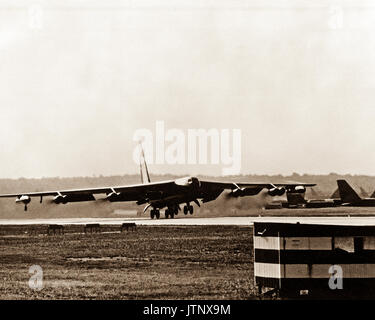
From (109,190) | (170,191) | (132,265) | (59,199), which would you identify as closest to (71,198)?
(59,199)

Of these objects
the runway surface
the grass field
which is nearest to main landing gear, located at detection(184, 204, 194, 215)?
the runway surface

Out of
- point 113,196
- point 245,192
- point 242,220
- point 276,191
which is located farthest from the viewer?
→ point 245,192

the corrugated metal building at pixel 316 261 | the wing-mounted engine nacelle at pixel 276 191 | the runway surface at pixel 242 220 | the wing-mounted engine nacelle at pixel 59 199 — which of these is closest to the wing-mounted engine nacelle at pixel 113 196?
the runway surface at pixel 242 220

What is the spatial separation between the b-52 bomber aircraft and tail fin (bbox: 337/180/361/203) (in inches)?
140

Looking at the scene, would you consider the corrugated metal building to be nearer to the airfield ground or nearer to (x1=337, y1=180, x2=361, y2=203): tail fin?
the airfield ground

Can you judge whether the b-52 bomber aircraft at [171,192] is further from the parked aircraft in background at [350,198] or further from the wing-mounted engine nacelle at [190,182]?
the parked aircraft in background at [350,198]

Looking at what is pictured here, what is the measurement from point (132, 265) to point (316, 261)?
8891 mm

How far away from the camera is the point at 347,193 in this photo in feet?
166

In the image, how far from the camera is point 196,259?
25719 millimetres

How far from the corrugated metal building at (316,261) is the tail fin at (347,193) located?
31.7 m

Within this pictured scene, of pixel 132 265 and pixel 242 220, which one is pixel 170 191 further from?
pixel 132 265

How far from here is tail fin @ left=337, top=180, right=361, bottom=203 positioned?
161ft

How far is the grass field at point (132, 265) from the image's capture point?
1905 centimetres
